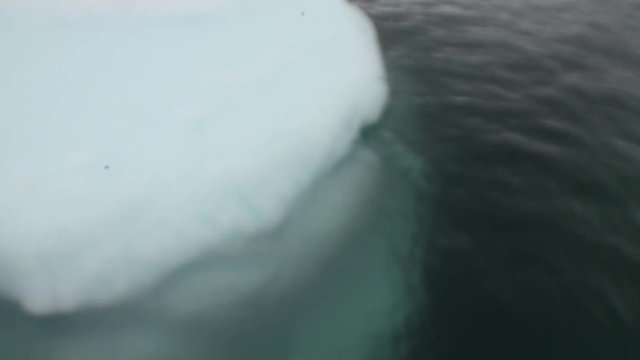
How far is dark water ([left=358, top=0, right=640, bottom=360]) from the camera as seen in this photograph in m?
5.65

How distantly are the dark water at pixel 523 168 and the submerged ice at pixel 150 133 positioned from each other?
1536mm

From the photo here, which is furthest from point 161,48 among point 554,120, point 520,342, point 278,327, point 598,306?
point 554,120

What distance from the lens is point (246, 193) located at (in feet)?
16.0

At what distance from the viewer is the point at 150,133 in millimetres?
4816

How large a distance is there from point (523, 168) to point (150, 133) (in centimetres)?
427

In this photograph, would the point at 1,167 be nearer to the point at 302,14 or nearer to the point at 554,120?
the point at 302,14

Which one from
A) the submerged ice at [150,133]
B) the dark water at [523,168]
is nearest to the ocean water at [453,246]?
the dark water at [523,168]

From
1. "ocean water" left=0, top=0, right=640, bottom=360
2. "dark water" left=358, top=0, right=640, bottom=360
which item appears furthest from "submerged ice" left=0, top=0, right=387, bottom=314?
"dark water" left=358, top=0, right=640, bottom=360

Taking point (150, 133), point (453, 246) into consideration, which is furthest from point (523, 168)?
point (150, 133)

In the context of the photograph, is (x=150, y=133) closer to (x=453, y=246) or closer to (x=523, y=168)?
(x=453, y=246)

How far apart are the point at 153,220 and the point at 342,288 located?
5.51 ft

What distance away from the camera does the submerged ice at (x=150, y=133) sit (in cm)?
433

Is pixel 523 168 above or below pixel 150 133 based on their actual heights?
below

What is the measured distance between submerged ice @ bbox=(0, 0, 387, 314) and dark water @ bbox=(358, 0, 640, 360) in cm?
154
